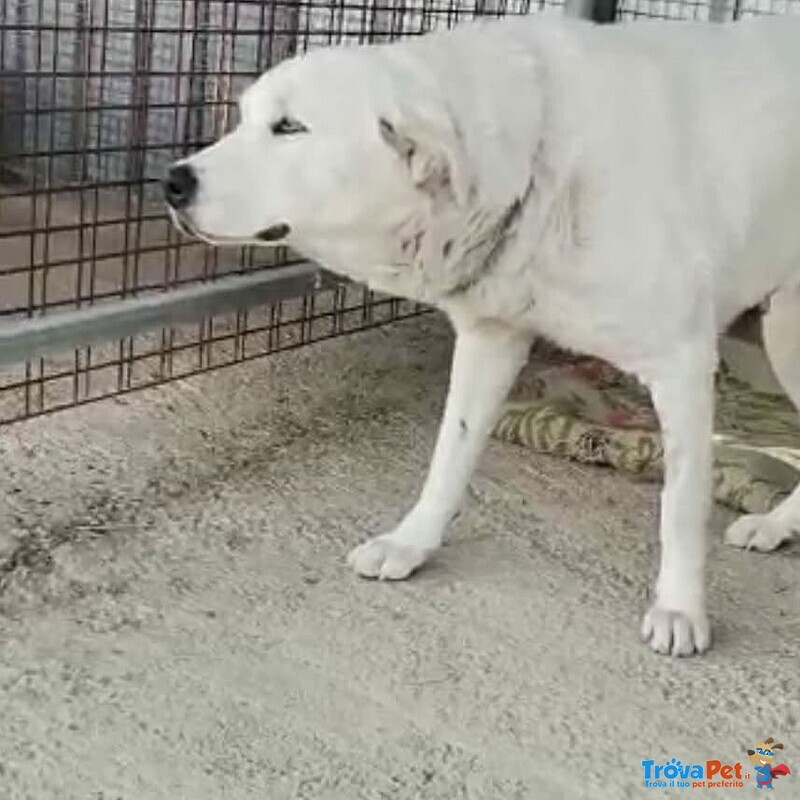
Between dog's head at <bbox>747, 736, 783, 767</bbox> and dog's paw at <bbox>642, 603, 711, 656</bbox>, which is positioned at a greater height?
dog's paw at <bbox>642, 603, 711, 656</bbox>

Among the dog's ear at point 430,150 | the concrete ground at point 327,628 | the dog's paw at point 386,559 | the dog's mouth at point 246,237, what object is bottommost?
the concrete ground at point 327,628

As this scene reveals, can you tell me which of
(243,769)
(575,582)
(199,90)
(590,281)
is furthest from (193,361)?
(243,769)

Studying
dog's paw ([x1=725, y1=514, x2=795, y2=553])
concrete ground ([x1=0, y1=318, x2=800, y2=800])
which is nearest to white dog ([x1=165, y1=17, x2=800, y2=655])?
concrete ground ([x1=0, y1=318, x2=800, y2=800])

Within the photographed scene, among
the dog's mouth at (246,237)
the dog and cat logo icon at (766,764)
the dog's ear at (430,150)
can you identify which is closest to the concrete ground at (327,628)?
the dog and cat logo icon at (766,764)

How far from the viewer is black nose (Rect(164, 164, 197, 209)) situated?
1902mm

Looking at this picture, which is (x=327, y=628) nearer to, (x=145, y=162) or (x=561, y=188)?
(x=561, y=188)

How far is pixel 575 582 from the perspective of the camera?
7.47 feet

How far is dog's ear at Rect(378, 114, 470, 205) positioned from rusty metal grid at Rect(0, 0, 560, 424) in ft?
2.65

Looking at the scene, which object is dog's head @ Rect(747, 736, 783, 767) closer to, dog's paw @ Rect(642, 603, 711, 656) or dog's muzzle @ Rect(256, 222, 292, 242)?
dog's paw @ Rect(642, 603, 711, 656)

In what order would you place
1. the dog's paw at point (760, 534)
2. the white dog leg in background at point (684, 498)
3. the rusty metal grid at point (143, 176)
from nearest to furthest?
1. the white dog leg in background at point (684, 498)
2. the dog's paw at point (760, 534)
3. the rusty metal grid at point (143, 176)

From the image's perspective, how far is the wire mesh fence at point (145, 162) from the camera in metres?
2.84

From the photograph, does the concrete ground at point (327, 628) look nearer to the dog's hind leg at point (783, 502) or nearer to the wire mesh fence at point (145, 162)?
the dog's hind leg at point (783, 502)

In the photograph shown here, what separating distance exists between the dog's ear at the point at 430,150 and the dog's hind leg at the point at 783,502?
30.5 inches

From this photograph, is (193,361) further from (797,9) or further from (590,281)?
(797,9)
